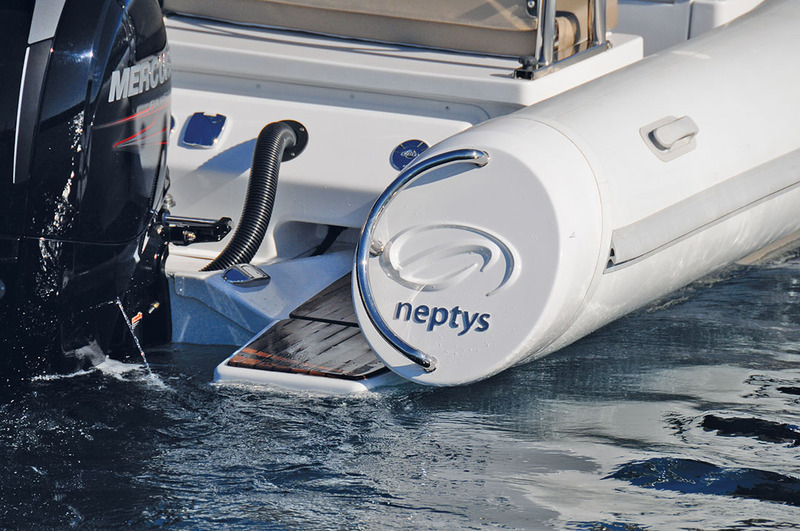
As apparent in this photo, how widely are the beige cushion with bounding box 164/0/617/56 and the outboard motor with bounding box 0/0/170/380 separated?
0.92 m

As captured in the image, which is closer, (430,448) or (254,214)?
(430,448)

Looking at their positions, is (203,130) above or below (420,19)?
below

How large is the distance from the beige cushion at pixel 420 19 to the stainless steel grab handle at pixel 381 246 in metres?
0.85

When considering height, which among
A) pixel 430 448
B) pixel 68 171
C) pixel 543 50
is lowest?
pixel 430 448

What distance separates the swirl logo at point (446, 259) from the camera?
8.18ft

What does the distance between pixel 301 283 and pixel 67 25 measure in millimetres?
841

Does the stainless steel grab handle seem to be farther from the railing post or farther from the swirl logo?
the railing post

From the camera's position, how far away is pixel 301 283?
9.74ft

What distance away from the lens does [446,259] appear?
8.30 ft

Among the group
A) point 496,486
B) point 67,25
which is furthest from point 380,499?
point 67,25

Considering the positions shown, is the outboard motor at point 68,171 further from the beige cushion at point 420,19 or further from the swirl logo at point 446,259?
the beige cushion at point 420,19

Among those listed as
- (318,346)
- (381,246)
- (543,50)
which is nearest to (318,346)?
(318,346)

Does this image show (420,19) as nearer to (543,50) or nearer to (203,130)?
(543,50)

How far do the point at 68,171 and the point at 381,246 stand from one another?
64cm
